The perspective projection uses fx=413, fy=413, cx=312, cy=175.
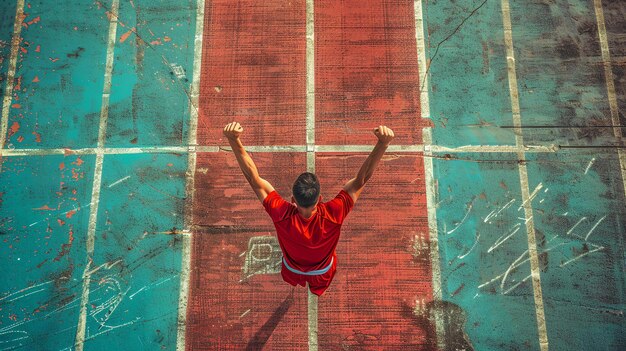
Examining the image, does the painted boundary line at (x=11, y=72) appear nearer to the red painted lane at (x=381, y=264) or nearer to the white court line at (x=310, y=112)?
the white court line at (x=310, y=112)

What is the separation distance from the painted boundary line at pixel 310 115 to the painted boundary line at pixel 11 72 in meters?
5.14

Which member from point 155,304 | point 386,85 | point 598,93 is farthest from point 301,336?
point 598,93

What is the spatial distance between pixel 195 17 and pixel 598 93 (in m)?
7.31

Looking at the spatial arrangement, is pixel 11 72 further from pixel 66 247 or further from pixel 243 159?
pixel 243 159

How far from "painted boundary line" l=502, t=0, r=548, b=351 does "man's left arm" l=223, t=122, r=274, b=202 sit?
4595 mm

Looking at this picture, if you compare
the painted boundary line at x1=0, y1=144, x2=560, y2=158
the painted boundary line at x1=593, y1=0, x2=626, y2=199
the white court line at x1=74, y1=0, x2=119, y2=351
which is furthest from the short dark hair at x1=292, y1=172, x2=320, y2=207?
the painted boundary line at x1=593, y1=0, x2=626, y2=199

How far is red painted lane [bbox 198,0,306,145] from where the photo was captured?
23.2 ft

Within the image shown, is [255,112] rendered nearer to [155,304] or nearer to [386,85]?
[386,85]

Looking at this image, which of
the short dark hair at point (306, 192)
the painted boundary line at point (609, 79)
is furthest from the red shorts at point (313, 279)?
the painted boundary line at point (609, 79)

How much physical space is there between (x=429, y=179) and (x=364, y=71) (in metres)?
2.21

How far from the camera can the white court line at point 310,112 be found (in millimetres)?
6219

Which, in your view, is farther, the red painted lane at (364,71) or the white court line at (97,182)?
the red painted lane at (364,71)

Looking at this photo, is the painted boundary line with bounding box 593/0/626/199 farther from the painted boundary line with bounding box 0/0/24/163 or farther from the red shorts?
the painted boundary line with bounding box 0/0/24/163

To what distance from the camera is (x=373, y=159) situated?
Answer: 4.05 metres
